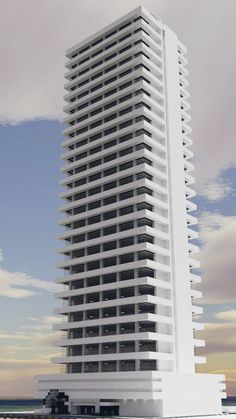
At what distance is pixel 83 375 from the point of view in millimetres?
79250

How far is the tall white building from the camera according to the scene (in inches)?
3073

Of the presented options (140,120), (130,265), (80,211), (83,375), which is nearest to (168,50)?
(140,120)

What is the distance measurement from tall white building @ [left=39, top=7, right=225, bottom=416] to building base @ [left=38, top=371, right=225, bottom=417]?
0.17m

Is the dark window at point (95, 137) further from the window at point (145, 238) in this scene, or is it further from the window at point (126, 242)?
the window at point (145, 238)

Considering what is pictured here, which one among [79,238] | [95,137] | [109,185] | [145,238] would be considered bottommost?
[145,238]

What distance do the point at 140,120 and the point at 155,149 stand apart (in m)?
6.47

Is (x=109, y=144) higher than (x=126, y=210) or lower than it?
higher

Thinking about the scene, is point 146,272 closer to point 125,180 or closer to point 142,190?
point 142,190

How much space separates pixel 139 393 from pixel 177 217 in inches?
1310

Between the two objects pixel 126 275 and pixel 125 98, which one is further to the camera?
pixel 125 98

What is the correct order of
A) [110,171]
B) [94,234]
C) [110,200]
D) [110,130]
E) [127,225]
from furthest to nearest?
[110,130], [110,171], [110,200], [94,234], [127,225]

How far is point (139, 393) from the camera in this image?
237ft

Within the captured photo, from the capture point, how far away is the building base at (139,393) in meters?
72.4

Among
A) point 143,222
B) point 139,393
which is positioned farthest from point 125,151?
point 139,393
